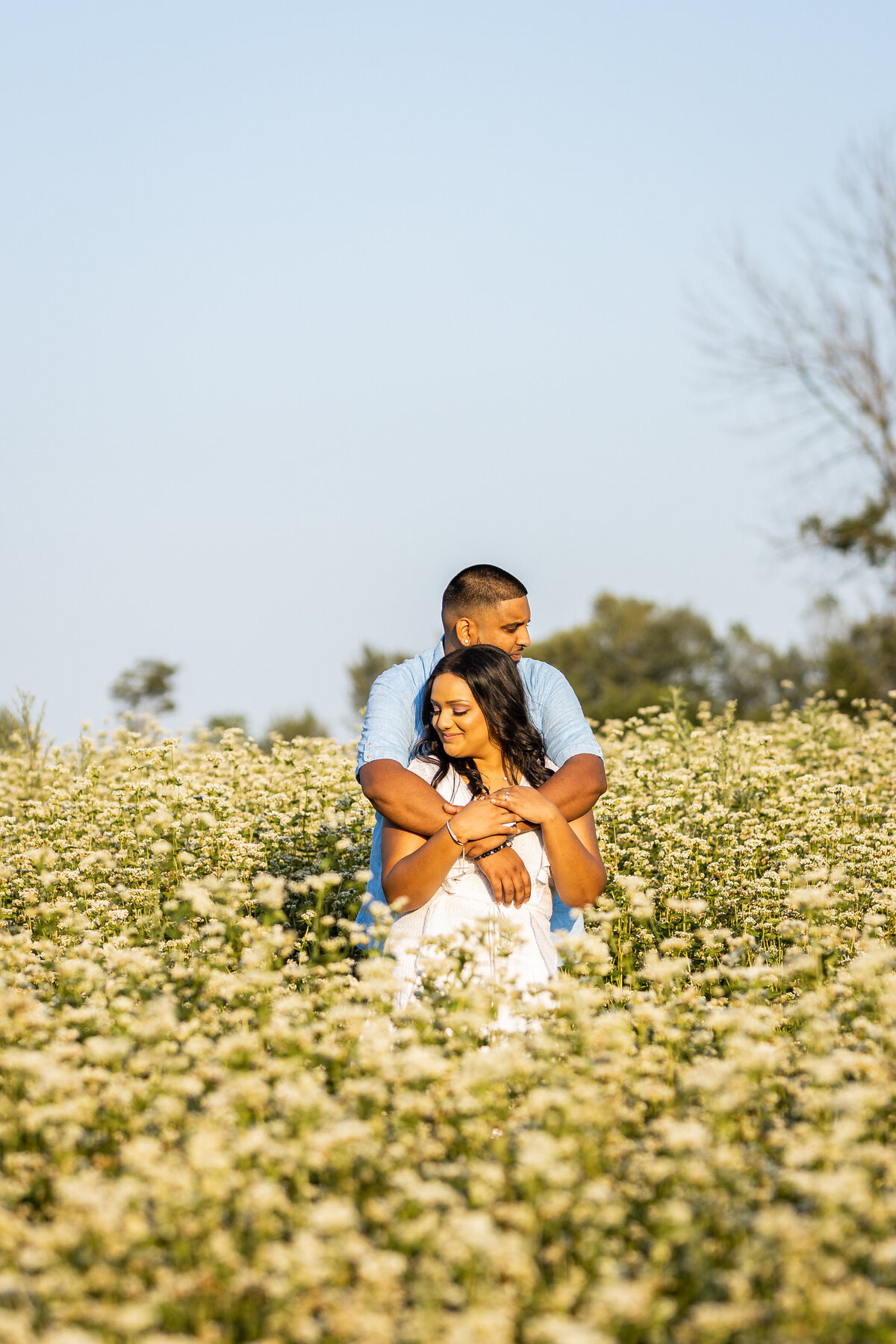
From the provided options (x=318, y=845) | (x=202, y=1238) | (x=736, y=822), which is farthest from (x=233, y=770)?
(x=202, y=1238)

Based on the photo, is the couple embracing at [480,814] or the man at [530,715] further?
the man at [530,715]

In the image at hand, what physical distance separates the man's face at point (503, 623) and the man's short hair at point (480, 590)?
27 millimetres

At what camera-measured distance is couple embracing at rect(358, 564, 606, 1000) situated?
457 cm

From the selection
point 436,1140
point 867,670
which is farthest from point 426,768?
point 867,670

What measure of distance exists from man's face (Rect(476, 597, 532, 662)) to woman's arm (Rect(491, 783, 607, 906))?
3.65ft

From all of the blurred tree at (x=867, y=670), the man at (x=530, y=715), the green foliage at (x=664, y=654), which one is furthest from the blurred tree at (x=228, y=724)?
the green foliage at (x=664, y=654)

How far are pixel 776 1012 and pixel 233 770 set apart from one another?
179 inches

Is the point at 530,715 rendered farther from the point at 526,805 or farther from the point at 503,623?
the point at 526,805

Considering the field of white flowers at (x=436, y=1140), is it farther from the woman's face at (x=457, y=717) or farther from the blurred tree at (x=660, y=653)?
the blurred tree at (x=660, y=653)

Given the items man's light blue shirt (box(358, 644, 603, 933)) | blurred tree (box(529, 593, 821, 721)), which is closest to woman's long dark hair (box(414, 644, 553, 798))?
man's light blue shirt (box(358, 644, 603, 933))

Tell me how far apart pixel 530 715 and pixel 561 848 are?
1.16 m

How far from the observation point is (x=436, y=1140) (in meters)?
3.31

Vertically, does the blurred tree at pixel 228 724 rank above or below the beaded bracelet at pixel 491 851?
above

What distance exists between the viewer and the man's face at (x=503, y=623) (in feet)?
19.1
